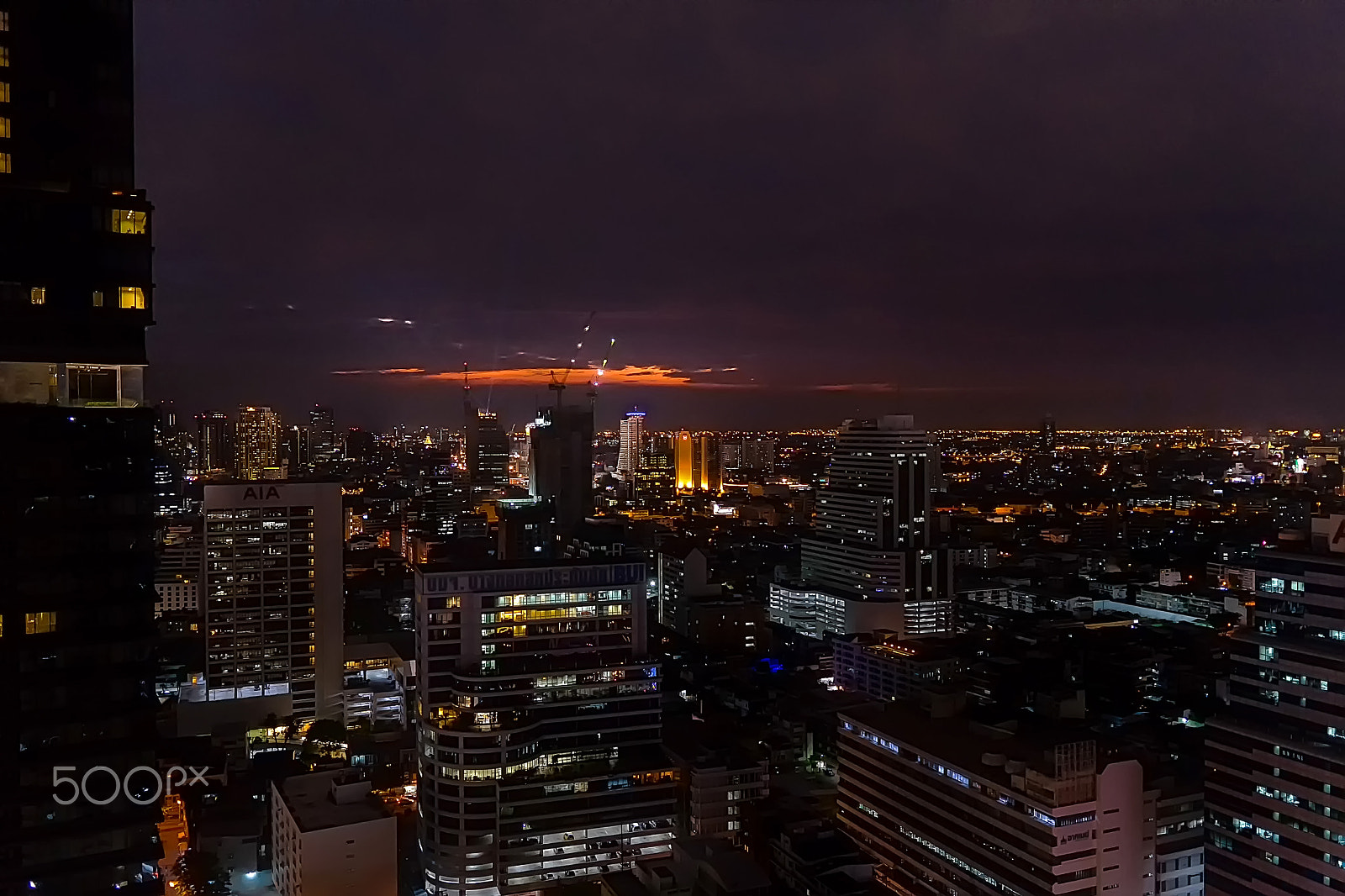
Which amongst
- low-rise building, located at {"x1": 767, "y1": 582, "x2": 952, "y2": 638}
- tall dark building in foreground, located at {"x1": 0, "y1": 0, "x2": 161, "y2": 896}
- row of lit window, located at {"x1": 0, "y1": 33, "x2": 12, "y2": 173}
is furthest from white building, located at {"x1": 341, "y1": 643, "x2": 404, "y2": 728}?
row of lit window, located at {"x1": 0, "y1": 33, "x2": 12, "y2": 173}

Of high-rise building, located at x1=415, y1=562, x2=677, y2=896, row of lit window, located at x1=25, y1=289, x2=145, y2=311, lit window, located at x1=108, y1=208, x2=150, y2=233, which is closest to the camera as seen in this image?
row of lit window, located at x1=25, y1=289, x2=145, y2=311

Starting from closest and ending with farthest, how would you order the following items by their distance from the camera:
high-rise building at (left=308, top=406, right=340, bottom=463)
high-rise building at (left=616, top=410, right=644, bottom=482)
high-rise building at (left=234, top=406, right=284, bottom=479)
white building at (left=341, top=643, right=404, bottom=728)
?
white building at (left=341, top=643, right=404, bottom=728) < high-rise building at (left=234, top=406, right=284, bottom=479) < high-rise building at (left=308, top=406, right=340, bottom=463) < high-rise building at (left=616, top=410, right=644, bottom=482)

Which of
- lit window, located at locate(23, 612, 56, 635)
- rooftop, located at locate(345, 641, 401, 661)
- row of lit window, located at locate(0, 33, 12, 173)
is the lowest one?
rooftop, located at locate(345, 641, 401, 661)

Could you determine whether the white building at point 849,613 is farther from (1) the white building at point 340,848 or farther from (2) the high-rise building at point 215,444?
(2) the high-rise building at point 215,444

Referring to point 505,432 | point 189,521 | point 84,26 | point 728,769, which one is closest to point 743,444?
point 505,432

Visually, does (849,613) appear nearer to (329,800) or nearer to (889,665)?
(889,665)

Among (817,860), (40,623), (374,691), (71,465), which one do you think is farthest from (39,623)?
(374,691)

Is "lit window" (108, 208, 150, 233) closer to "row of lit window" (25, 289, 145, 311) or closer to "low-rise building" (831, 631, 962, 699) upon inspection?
"row of lit window" (25, 289, 145, 311)
